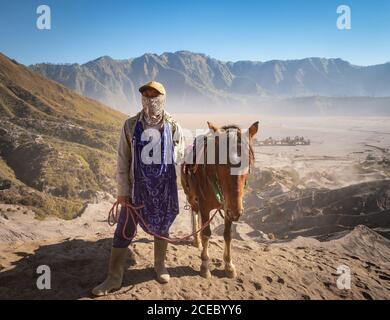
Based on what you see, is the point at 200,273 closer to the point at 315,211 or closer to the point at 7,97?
the point at 315,211

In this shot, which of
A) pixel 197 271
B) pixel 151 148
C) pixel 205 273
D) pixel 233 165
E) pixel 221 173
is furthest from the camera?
pixel 197 271

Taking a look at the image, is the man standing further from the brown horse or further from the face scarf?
the brown horse

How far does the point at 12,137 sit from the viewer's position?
17.7 meters

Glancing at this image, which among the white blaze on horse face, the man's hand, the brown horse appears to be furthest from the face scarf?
the man's hand

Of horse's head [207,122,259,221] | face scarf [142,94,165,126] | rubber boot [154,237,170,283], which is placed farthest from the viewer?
rubber boot [154,237,170,283]

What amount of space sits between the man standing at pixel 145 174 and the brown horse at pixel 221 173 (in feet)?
1.75

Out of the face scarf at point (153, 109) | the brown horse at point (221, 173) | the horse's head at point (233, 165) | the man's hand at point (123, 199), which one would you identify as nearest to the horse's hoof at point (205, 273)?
the brown horse at point (221, 173)

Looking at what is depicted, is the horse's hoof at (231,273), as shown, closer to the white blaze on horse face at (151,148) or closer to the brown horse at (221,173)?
the brown horse at (221,173)

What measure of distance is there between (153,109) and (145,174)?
812 mm

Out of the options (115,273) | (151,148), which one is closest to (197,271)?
(115,273)

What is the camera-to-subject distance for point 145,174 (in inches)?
147

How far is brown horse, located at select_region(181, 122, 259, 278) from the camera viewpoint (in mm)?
3484

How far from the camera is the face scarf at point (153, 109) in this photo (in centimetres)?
364

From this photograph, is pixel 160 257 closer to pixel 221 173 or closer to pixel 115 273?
pixel 115 273
